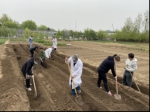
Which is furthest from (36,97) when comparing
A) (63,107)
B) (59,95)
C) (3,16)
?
(3,16)

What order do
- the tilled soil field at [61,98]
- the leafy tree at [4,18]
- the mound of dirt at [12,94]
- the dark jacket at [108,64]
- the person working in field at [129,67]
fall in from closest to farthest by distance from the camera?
the mound of dirt at [12,94] → the tilled soil field at [61,98] → the dark jacket at [108,64] → the person working in field at [129,67] → the leafy tree at [4,18]

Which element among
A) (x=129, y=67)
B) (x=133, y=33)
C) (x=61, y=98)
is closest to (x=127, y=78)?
(x=129, y=67)

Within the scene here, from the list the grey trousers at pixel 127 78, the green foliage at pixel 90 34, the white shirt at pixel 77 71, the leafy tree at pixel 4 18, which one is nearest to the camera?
the white shirt at pixel 77 71

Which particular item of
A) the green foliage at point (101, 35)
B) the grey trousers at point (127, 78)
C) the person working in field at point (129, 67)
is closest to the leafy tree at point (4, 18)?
the green foliage at point (101, 35)

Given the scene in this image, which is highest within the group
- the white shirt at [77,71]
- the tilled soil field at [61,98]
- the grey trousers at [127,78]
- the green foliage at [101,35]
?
the green foliage at [101,35]

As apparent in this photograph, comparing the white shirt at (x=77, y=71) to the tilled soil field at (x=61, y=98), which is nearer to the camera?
the tilled soil field at (x=61, y=98)

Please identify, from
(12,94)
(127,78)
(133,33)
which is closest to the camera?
(12,94)

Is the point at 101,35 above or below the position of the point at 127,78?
above

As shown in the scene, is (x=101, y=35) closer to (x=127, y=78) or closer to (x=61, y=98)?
(x=127, y=78)

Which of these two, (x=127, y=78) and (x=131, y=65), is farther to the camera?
(x=127, y=78)

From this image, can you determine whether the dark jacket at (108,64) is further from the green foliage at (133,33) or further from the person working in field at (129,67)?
the green foliage at (133,33)

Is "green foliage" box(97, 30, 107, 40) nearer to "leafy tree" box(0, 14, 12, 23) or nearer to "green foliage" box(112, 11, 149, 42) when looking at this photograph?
"green foliage" box(112, 11, 149, 42)

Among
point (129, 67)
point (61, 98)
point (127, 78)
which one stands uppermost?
point (129, 67)

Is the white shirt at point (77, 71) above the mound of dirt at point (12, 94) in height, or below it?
above
